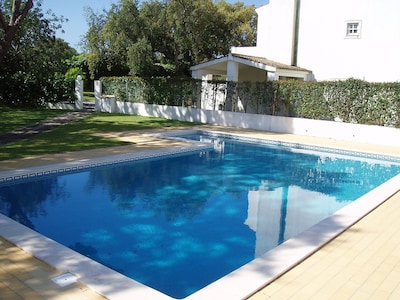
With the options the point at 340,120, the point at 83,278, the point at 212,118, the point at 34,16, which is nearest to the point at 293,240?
the point at 83,278

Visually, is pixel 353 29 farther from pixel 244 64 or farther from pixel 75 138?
pixel 75 138

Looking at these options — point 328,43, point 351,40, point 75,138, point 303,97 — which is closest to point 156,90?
point 303,97

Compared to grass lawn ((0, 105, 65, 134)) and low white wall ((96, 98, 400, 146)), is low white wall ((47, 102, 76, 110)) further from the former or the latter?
grass lawn ((0, 105, 65, 134))

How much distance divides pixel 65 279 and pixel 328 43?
73.5 feet

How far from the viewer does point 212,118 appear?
932 inches

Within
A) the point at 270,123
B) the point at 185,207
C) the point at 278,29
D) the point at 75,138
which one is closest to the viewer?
Result: the point at 185,207

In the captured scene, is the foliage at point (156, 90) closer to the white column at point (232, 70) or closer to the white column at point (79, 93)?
the white column at point (79, 93)

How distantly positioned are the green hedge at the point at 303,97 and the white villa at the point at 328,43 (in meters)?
1.54

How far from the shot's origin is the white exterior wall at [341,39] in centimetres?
2148

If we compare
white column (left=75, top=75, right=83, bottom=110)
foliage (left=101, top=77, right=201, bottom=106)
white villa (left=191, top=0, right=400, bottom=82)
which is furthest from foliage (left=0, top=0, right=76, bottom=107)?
white villa (left=191, top=0, right=400, bottom=82)

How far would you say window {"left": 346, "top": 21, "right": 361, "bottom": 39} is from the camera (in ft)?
72.4

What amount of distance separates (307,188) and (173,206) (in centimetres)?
424

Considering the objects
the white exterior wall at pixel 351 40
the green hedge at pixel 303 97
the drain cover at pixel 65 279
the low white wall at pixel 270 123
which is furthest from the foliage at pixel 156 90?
the drain cover at pixel 65 279

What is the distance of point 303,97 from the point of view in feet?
67.5
